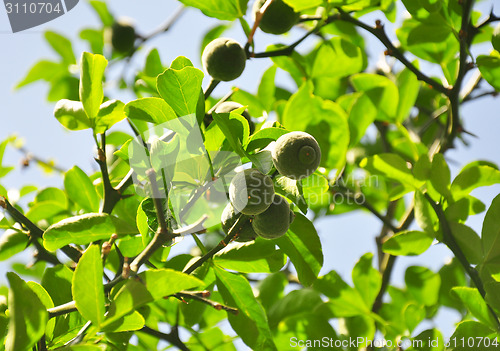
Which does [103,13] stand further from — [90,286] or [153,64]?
[90,286]

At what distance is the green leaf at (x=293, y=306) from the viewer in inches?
62.0

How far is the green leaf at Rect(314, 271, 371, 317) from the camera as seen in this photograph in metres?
1.56

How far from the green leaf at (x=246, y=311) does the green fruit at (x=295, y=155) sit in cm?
39

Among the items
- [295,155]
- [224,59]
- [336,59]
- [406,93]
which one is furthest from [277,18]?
[406,93]

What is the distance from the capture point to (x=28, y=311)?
31.6 inches

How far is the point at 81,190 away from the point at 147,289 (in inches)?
29.2

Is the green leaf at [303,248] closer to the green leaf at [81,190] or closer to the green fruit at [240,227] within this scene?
the green fruit at [240,227]

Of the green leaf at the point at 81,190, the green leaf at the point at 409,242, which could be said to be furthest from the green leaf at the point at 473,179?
the green leaf at the point at 81,190

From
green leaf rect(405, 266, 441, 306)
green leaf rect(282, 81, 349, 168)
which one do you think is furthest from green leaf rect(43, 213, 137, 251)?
green leaf rect(405, 266, 441, 306)

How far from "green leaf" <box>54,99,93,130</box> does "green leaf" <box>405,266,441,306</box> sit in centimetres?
130

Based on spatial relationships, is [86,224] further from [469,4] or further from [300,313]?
[469,4]

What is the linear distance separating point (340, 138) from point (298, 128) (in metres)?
0.14

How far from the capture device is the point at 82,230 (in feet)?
3.52

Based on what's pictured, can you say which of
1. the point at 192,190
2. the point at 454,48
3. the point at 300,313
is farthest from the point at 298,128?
the point at 454,48
